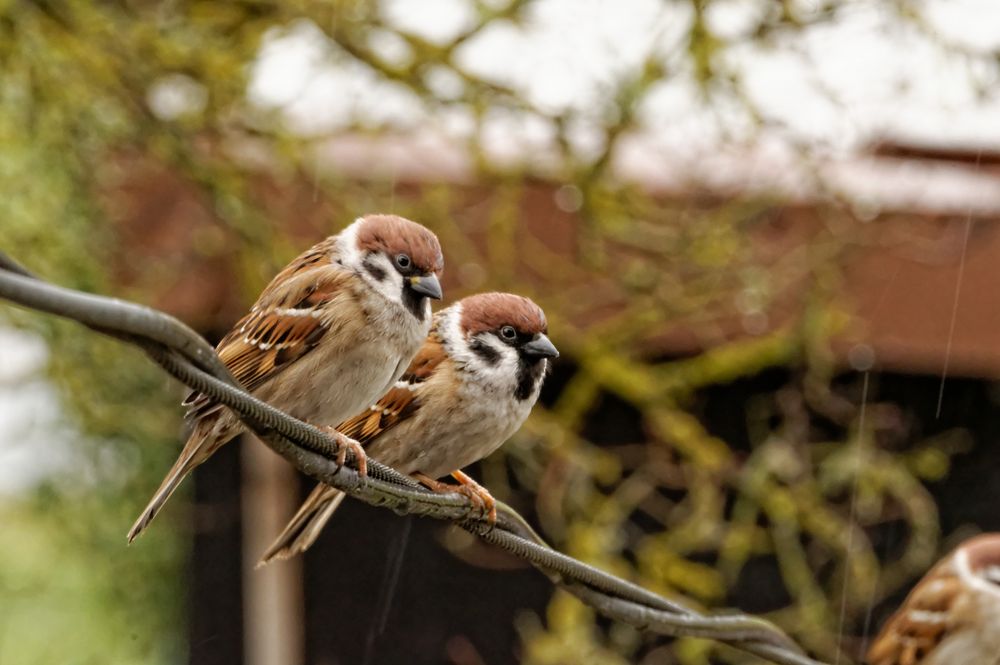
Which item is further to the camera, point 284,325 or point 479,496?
point 284,325

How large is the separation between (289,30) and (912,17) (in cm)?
176

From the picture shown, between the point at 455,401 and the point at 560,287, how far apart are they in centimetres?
193

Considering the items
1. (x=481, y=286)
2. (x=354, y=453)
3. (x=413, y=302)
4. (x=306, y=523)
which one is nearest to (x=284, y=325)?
(x=413, y=302)

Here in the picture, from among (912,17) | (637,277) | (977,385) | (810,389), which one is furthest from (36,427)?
(977,385)

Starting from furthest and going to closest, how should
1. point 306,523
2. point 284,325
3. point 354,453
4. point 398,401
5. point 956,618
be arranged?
point 956,618, point 398,401, point 306,523, point 284,325, point 354,453

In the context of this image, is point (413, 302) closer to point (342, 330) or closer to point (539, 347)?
point (342, 330)

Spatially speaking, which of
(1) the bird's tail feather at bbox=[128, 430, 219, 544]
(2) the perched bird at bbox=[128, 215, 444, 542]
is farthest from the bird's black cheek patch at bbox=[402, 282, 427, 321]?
(1) the bird's tail feather at bbox=[128, 430, 219, 544]

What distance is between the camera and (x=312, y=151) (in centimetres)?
422

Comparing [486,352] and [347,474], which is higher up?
[347,474]

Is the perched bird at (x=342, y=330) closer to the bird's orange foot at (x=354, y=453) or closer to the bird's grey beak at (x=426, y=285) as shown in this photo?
the bird's grey beak at (x=426, y=285)

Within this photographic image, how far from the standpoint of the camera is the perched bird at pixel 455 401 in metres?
2.49

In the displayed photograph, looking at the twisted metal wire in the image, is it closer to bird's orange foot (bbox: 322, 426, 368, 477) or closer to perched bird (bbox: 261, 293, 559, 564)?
bird's orange foot (bbox: 322, 426, 368, 477)

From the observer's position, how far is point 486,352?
8.32ft

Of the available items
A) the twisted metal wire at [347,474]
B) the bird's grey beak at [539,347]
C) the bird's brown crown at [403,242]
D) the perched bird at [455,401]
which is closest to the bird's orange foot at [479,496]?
the twisted metal wire at [347,474]
